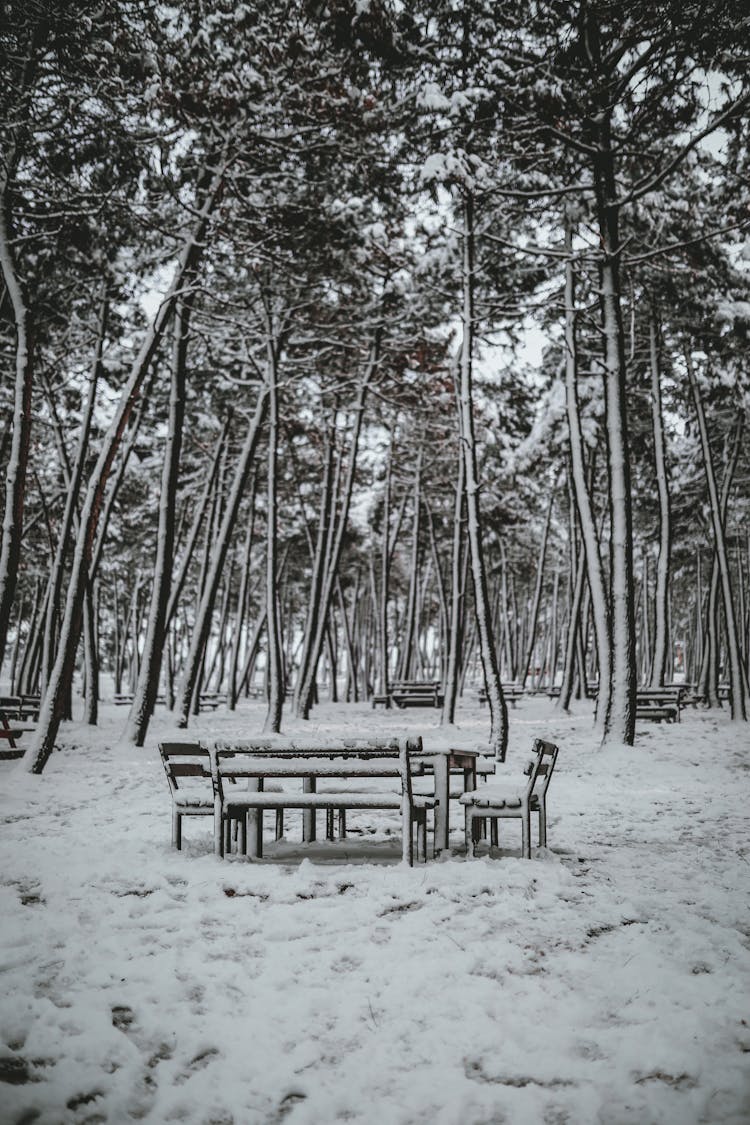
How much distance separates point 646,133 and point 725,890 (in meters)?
12.1

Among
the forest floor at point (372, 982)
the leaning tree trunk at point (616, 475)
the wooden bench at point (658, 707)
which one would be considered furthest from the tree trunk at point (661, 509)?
the forest floor at point (372, 982)

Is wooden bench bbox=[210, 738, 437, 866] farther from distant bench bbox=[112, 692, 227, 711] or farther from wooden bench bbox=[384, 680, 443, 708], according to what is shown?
distant bench bbox=[112, 692, 227, 711]

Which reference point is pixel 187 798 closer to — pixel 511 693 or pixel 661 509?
pixel 661 509

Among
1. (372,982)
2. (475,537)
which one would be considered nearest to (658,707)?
(475,537)

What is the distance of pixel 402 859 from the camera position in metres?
4.77

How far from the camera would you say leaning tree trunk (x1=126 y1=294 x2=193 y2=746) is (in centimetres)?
1162

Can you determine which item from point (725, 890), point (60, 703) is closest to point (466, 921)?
point (725, 890)

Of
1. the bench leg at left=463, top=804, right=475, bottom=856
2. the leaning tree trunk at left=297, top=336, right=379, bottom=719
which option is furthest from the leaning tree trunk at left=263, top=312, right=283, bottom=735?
the bench leg at left=463, top=804, right=475, bottom=856

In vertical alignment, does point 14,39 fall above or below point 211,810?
above

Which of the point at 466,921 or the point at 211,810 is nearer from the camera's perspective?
the point at 466,921

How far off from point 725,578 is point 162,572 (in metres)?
11.9

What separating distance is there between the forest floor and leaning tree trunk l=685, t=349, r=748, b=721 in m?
9.95

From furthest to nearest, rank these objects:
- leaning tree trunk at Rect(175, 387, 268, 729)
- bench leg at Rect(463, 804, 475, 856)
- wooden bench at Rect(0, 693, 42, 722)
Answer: wooden bench at Rect(0, 693, 42, 722)
leaning tree trunk at Rect(175, 387, 268, 729)
bench leg at Rect(463, 804, 475, 856)

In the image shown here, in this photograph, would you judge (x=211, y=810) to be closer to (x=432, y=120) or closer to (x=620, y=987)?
(x=620, y=987)
